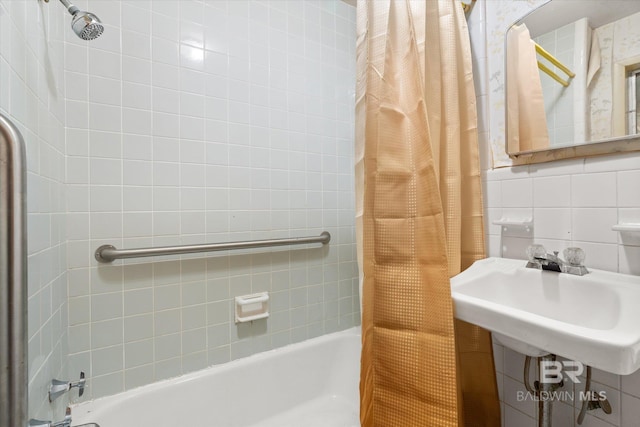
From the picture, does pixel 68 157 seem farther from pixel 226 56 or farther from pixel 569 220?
pixel 569 220

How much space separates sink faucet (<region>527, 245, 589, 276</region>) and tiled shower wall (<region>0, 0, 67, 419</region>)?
133 cm

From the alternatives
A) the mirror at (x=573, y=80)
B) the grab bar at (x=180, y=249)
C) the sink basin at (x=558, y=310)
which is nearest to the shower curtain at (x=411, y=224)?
the sink basin at (x=558, y=310)

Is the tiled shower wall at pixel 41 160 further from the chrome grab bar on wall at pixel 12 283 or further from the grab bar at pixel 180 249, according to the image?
the chrome grab bar on wall at pixel 12 283

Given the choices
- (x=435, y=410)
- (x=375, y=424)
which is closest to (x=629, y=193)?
(x=435, y=410)

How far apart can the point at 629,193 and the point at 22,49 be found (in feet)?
5.08

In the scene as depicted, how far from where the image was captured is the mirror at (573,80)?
0.79 m

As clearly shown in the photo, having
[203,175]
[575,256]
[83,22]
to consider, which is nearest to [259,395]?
[203,175]

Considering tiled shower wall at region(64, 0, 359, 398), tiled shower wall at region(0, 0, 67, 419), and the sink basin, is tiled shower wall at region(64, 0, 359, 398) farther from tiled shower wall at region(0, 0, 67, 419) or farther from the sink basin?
the sink basin

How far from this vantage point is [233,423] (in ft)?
4.09

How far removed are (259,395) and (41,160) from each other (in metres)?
1.21

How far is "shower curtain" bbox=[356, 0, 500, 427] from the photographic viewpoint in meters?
0.76

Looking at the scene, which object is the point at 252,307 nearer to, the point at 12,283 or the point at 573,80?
the point at 12,283

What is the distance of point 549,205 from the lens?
3.08 feet

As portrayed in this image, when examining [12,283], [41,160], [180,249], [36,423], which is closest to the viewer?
[12,283]
